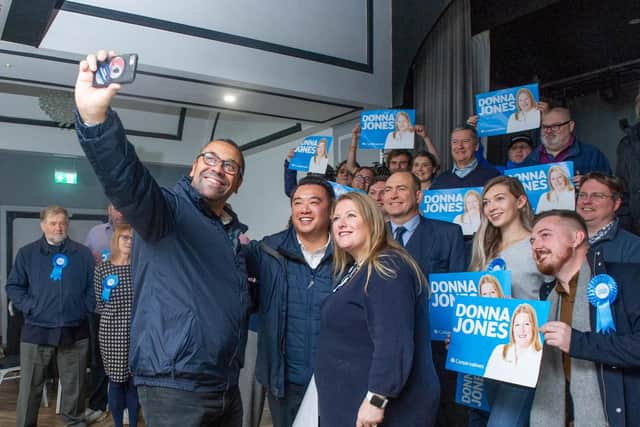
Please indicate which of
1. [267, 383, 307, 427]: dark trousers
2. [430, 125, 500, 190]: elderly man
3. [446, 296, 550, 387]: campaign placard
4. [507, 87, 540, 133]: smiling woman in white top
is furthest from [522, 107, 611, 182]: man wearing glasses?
[267, 383, 307, 427]: dark trousers

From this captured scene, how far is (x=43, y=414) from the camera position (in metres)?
4.41

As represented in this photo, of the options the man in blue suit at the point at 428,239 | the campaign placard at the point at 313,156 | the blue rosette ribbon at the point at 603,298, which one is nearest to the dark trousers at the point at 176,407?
the blue rosette ribbon at the point at 603,298

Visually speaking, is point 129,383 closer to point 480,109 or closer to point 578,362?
point 578,362

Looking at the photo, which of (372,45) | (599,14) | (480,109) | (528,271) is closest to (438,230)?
(528,271)

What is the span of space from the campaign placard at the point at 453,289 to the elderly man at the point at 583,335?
0.18 meters

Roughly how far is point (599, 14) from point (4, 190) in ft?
28.5

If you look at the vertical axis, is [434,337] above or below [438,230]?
below

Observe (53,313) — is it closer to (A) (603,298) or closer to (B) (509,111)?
(A) (603,298)

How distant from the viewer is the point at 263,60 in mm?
5504

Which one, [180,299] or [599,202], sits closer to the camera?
[180,299]

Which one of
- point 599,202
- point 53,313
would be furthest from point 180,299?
point 53,313

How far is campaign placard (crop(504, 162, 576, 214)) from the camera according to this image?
10.2 feet

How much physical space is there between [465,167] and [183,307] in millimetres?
2875

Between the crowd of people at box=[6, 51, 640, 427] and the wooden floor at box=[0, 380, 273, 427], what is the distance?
88.4 inches
